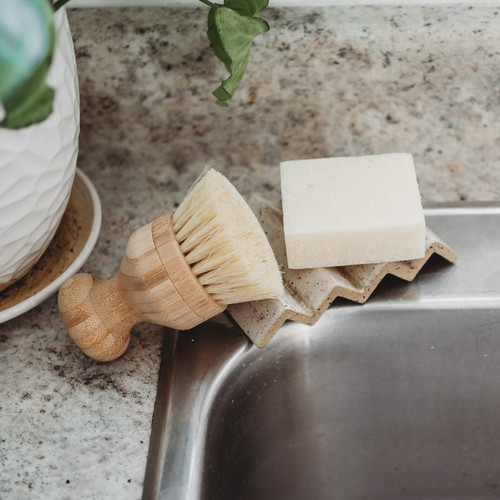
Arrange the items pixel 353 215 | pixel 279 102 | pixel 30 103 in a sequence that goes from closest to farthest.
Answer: pixel 30 103 → pixel 353 215 → pixel 279 102

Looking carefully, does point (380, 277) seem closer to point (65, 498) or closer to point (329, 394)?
point (329, 394)

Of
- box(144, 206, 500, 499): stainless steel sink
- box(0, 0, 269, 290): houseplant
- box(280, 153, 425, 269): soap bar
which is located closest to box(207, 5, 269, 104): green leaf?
box(0, 0, 269, 290): houseplant

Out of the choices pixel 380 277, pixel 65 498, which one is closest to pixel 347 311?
pixel 380 277

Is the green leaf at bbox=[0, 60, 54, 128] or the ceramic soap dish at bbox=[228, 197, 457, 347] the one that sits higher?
the green leaf at bbox=[0, 60, 54, 128]

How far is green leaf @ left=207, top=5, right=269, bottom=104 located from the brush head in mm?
91

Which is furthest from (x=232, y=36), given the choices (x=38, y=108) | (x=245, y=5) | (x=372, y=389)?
(x=372, y=389)

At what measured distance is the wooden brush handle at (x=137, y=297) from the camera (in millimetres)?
448

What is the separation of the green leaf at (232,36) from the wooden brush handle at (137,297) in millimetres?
123

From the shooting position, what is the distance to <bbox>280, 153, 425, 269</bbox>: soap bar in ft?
1.68

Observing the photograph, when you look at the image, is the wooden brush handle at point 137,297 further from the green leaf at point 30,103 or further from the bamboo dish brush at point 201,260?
the green leaf at point 30,103

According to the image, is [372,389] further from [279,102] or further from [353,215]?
[279,102]

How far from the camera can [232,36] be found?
0.49 metres

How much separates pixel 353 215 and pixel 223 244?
14cm

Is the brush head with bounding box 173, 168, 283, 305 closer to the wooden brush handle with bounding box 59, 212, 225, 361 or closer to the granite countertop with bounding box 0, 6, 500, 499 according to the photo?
the wooden brush handle with bounding box 59, 212, 225, 361
